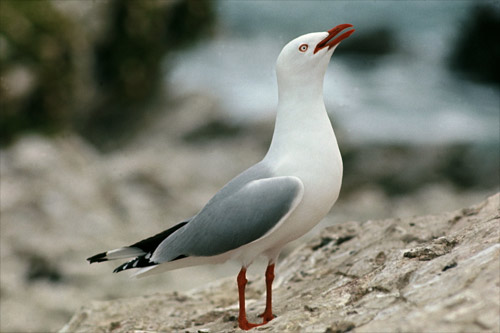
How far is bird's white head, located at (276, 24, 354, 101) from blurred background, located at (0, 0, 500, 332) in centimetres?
389

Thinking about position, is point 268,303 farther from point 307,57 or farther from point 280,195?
point 307,57

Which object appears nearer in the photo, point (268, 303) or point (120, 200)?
point (268, 303)

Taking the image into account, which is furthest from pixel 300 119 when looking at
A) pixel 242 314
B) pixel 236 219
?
pixel 242 314

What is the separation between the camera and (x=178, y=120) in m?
13.3

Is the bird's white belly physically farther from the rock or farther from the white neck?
the rock

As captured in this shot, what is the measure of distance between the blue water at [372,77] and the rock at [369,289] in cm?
788

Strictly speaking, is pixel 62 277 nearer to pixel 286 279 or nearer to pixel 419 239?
pixel 286 279

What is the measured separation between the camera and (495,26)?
1397cm

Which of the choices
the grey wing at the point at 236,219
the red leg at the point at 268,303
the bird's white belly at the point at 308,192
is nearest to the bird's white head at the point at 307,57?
the bird's white belly at the point at 308,192

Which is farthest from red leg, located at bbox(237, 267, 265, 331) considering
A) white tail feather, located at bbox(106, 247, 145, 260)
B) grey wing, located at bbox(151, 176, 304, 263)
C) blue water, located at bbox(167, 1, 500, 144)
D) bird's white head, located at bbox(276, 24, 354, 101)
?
blue water, located at bbox(167, 1, 500, 144)

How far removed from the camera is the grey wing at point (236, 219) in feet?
11.2

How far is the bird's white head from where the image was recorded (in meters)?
3.67

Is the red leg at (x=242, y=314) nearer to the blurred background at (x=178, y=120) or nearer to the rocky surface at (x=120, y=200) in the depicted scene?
the rocky surface at (x=120, y=200)

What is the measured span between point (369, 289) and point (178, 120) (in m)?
10.4
